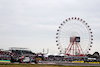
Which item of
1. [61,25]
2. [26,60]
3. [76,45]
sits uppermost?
[61,25]

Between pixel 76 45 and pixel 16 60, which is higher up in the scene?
pixel 76 45

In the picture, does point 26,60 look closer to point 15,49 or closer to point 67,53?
point 67,53

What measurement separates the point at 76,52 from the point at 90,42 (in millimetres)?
8528

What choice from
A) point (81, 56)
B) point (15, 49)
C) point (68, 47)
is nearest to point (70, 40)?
point (68, 47)

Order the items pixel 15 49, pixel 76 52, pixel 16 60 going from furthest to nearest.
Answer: pixel 15 49 < pixel 76 52 < pixel 16 60

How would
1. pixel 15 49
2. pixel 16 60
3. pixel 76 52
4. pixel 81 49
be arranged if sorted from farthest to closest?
pixel 15 49
pixel 76 52
pixel 81 49
pixel 16 60

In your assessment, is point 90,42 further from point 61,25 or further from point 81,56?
point 61,25

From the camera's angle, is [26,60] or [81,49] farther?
[81,49]

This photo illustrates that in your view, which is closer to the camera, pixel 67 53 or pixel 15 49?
pixel 67 53

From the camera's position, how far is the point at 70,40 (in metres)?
92.4

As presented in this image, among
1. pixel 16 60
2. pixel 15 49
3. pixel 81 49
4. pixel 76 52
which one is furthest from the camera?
pixel 15 49

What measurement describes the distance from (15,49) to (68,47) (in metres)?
30.5

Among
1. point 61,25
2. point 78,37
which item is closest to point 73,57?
point 78,37

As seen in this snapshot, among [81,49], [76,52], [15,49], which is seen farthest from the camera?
[15,49]
